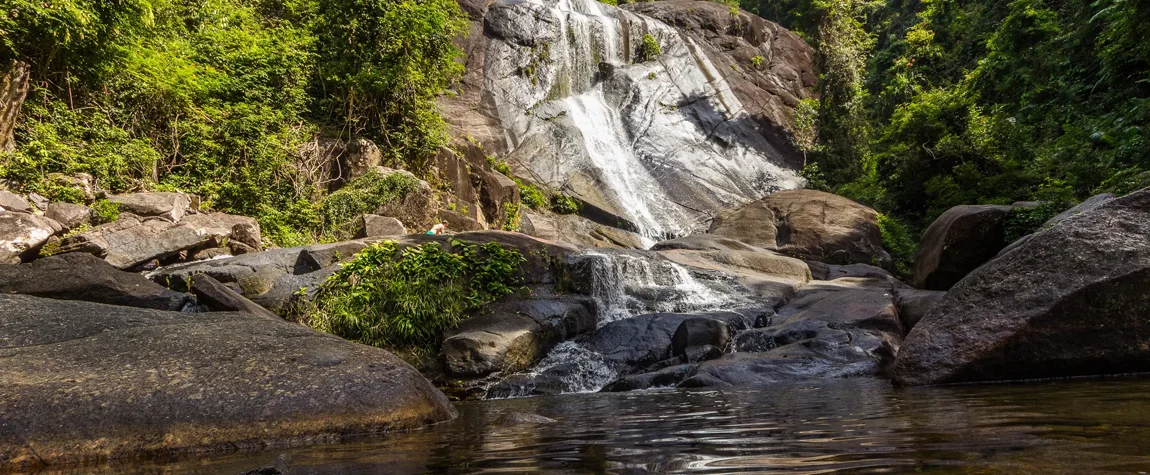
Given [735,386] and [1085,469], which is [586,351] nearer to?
[735,386]

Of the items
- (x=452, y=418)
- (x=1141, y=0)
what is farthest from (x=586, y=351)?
(x=1141, y=0)

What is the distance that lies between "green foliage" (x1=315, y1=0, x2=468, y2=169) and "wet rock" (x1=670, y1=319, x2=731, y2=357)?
35.3 feet

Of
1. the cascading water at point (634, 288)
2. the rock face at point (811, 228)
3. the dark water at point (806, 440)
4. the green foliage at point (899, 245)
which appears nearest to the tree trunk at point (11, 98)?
the cascading water at point (634, 288)

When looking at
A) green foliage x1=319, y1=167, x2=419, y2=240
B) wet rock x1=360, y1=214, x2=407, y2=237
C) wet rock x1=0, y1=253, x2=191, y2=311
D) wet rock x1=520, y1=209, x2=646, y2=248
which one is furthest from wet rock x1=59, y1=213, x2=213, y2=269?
wet rock x1=520, y1=209, x2=646, y2=248

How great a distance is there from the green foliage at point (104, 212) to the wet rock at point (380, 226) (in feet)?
15.1

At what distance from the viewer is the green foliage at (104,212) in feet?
37.2

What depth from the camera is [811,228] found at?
18484 millimetres

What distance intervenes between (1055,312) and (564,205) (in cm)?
1678

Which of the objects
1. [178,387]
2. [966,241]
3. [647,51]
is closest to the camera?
[178,387]

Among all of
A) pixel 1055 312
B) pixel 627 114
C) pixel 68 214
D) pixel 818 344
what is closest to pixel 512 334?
pixel 818 344

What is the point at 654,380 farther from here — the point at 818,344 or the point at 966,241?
the point at 966,241

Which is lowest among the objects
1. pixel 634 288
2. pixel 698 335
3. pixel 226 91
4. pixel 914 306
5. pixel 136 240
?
pixel 136 240

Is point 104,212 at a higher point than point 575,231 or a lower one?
lower

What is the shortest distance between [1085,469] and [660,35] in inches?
1154
